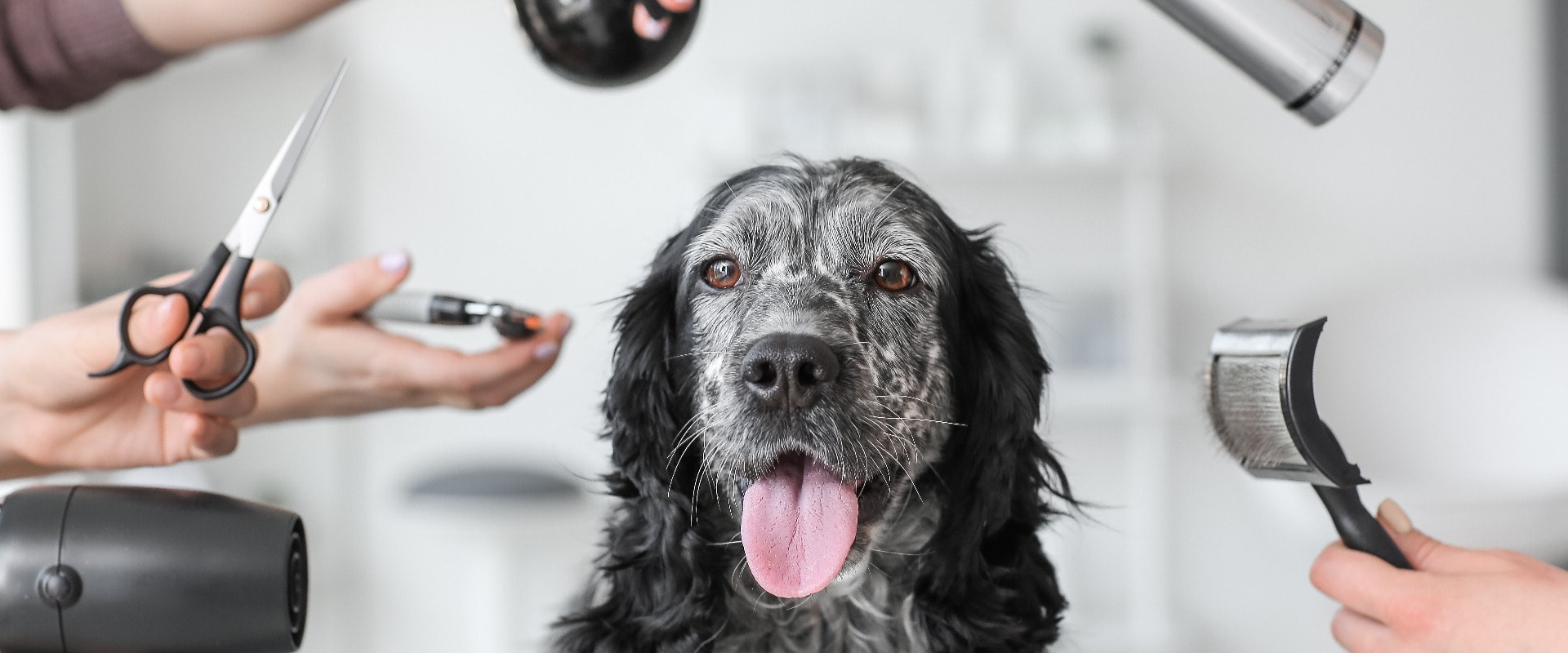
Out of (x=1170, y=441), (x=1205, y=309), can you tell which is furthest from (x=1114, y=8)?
(x=1170, y=441)

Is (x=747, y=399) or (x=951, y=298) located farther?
(x=951, y=298)

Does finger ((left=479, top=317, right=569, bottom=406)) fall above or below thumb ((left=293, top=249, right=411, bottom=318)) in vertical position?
below

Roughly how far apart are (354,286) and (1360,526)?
1068mm

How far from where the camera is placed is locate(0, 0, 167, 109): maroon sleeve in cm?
123

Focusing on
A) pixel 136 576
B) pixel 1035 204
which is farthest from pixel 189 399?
pixel 1035 204

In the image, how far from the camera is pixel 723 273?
1257mm

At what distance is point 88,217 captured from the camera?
290cm

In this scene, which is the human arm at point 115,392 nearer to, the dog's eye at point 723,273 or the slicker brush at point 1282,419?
the dog's eye at point 723,273

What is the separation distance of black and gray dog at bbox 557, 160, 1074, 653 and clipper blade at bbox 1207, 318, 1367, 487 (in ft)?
0.98

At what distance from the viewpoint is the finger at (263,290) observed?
109cm

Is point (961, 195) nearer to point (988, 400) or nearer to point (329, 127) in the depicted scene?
point (329, 127)

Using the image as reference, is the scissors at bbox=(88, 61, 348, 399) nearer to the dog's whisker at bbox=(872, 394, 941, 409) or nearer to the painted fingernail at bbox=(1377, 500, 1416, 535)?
the dog's whisker at bbox=(872, 394, 941, 409)

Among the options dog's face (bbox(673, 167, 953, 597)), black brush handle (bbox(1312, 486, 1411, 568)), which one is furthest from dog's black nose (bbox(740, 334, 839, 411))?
black brush handle (bbox(1312, 486, 1411, 568))

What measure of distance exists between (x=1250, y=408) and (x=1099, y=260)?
3321 mm
